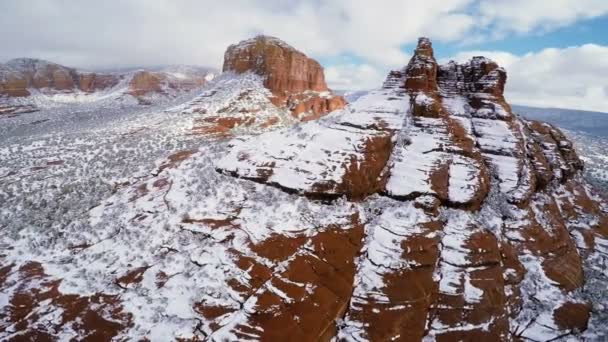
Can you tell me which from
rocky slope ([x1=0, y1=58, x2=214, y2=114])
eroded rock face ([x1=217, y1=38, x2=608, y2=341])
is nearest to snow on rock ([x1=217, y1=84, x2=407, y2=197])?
eroded rock face ([x1=217, y1=38, x2=608, y2=341])

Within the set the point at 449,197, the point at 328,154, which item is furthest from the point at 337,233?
the point at 449,197

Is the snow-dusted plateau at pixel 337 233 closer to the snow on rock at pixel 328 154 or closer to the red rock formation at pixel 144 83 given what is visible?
the snow on rock at pixel 328 154

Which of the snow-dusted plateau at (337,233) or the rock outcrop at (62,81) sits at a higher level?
the rock outcrop at (62,81)

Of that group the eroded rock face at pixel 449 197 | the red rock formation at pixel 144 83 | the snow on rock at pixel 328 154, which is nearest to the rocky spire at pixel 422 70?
the eroded rock face at pixel 449 197

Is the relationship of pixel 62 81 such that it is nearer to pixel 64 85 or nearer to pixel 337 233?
pixel 64 85

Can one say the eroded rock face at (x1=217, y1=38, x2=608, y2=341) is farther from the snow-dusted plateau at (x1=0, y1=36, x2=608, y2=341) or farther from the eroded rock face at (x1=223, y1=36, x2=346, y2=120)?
the eroded rock face at (x1=223, y1=36, x2=346, y2=120)
